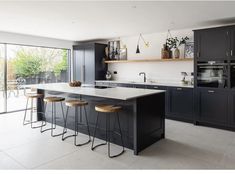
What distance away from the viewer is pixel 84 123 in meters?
4.11

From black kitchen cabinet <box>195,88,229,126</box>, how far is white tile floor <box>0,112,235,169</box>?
13.2 inches

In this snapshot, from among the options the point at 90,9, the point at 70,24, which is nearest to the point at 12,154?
the point at 90,9

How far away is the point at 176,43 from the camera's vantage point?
5.61 meters

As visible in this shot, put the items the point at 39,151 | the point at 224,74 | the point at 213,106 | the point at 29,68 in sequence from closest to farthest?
1. the point at 39,151
2. the point at 224,74
3. the point at 213,106
4. the point at 29,68

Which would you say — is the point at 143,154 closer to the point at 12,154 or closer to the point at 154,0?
the point at 12,154

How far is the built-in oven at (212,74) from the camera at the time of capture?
437 cm

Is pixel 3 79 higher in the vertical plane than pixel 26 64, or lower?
lower

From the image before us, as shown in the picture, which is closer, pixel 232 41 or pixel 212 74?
pixel 232 41

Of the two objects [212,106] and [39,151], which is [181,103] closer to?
[212,106]

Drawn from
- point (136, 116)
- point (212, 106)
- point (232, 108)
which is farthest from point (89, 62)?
point (232, 108)

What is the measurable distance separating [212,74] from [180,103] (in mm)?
1033

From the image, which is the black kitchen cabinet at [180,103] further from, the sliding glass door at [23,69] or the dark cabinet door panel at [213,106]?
the sliding glass door at [23,69]

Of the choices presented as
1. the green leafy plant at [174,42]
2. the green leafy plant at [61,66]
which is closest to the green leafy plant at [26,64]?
the green leafy plant at [61,66]
